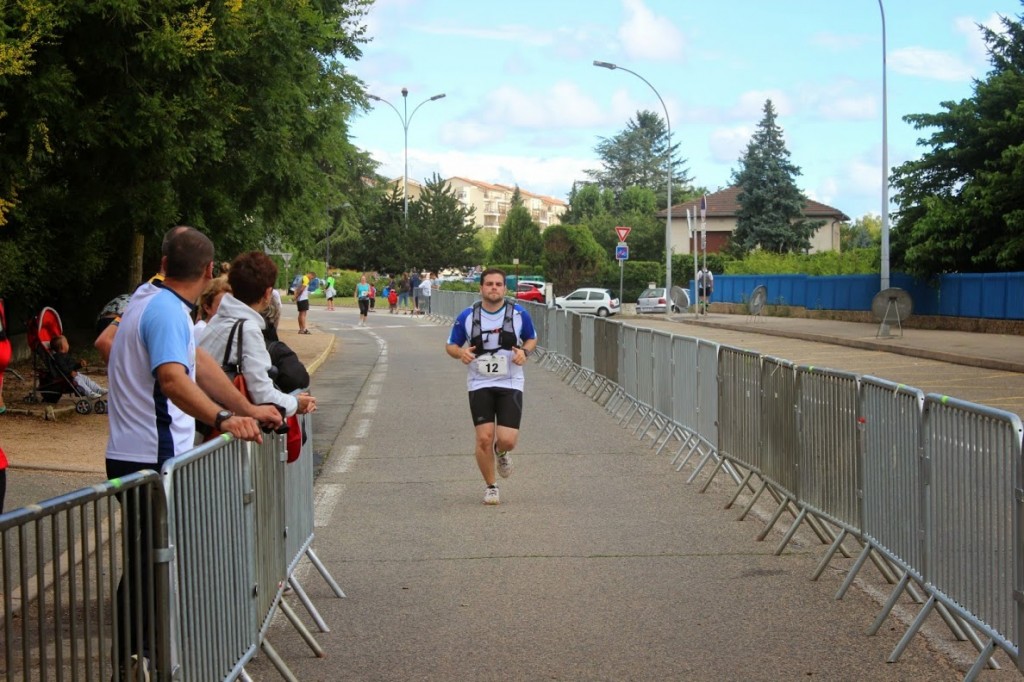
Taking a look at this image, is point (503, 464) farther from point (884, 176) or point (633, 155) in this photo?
point (633, 155)

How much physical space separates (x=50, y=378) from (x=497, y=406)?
7.19 metres

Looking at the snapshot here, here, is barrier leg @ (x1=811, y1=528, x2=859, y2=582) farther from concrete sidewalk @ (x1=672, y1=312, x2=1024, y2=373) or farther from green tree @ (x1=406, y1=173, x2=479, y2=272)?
green tree @ (x1=406, y1=173, x2=479, y2=272)

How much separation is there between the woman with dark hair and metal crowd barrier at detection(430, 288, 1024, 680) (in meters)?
2.71

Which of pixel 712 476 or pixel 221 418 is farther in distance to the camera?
pixel 712 476

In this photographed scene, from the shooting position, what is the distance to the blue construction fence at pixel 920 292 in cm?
3150

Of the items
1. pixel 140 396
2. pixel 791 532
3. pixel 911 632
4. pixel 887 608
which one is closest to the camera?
pixel 140 396

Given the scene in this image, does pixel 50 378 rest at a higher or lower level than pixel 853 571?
higher

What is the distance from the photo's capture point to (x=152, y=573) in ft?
12.9

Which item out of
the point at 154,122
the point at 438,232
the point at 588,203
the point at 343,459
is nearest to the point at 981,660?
the point at 343,459

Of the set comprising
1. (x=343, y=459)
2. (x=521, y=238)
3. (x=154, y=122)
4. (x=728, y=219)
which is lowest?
(x=343, y=459)

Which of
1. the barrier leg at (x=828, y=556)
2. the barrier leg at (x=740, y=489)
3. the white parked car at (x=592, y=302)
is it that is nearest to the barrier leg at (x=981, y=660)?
the barrier leg at (x=828, y=556)

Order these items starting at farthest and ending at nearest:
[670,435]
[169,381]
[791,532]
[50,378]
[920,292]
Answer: [920,292] < [50,378] < [670,435] < [791,532] < [169,381]

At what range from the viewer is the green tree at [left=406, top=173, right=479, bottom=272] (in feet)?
319

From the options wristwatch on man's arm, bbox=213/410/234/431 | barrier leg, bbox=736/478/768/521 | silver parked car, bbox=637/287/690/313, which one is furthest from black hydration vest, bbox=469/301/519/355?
silver parked car, bbox=637/287/690/313
